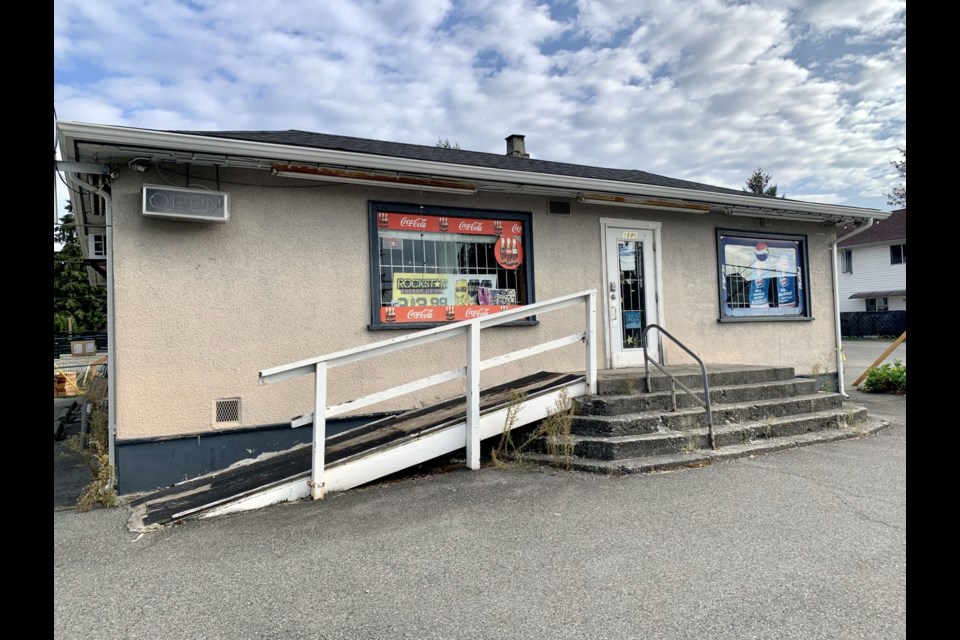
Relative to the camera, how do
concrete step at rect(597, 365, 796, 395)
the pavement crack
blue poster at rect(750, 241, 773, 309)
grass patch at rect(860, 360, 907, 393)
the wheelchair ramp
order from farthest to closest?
grass patch at rect(860, 360, 907, 393)
blue poster at rect(750, 241, 773, 309)
concrete step at rect(597, 365, 796, 395)
the wheelchair ramp
the pavement crack

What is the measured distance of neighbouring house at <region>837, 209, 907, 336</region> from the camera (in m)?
29.8

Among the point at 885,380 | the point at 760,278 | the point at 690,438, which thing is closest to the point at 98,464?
the point at 690,438

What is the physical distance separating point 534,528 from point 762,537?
1.46m

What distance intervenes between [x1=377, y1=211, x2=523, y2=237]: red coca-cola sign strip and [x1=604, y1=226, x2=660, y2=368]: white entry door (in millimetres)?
1596

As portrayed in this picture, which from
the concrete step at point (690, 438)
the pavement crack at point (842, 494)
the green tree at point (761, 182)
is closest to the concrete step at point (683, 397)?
the concrete step at point (690, 438)

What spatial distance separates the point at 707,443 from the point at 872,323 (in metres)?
28.0

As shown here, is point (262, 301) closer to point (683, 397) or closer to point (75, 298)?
point (683, 397)

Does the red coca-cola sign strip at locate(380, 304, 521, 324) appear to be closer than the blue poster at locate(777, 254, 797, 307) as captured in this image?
Yes

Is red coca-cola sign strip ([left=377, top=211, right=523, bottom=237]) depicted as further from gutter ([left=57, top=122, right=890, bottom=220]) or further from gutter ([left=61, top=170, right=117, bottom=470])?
gutter ([left=61, top=170, right=117, bottom=470])

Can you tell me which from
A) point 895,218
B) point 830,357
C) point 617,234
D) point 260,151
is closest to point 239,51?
point 260,151

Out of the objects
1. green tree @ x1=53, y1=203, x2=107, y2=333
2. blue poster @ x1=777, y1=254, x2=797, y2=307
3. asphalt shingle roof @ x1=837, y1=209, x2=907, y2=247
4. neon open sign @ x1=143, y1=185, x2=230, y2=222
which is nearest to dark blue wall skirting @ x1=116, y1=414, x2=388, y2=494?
neon open sign @ x1=143, y1=185, x2=230, y2=222

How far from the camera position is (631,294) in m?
8.44

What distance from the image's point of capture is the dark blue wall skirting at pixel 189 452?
5.50 m
